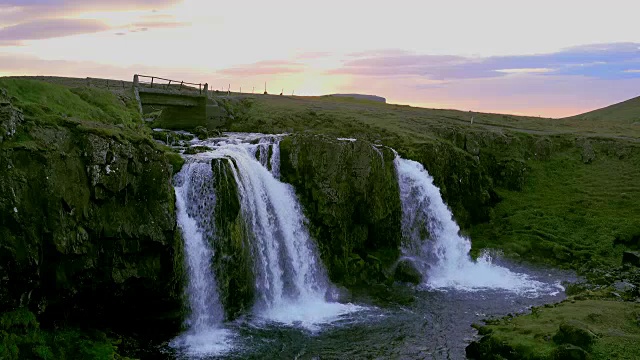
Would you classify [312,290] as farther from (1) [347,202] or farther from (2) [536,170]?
(2) [536,170]

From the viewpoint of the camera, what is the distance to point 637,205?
1670 inches

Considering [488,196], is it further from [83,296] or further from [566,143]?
[83,296]

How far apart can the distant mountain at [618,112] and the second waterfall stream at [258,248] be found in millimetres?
74459

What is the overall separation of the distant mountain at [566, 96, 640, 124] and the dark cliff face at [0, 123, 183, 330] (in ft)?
274

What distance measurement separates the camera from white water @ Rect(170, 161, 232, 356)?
24.7 m

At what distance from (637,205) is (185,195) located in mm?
32391

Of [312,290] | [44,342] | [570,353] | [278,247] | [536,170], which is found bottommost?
[312,290]

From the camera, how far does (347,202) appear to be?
34.0 metres

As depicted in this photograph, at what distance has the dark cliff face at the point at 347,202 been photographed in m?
32.7

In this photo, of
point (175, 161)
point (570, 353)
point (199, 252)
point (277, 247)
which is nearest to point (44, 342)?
point (199, 252)

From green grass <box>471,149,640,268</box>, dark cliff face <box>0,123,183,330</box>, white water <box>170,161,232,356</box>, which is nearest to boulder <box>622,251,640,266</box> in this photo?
green grass <box>471,149,640,268</box>

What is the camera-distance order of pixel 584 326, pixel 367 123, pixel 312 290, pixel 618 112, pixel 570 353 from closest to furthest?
pixel 570 353 → pixel 584 326 → pixel 312 290 → pixel 367 123 → pixel 618 112

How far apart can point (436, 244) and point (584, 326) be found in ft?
49.4

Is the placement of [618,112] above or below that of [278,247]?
above
